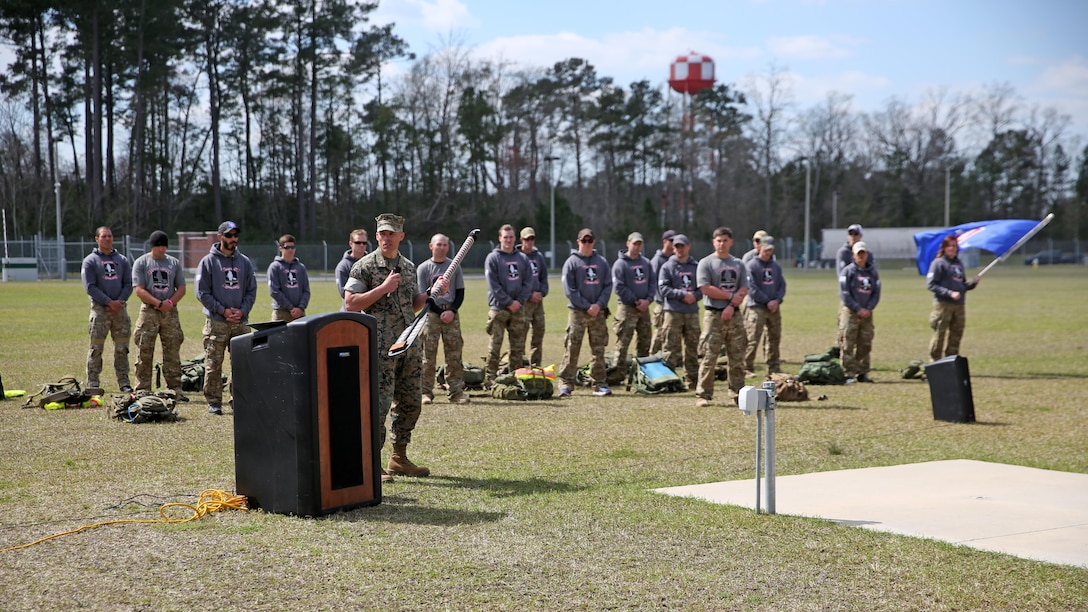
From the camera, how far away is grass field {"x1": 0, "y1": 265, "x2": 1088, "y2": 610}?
16.5ft

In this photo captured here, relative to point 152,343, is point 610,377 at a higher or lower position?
lower

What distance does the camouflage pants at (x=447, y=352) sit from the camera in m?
12.7

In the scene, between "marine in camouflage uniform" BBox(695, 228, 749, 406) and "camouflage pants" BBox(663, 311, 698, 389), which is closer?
"marine in camouflage uniform" BBox(695, 228, 749, 406)

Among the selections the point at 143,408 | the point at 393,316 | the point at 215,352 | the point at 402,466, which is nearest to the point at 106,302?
the point at 215,352

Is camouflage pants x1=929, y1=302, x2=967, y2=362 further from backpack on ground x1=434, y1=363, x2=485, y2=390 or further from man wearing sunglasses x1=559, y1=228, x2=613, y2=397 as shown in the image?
backpack on ground x1=434, y1=363, x2=485, y2=390

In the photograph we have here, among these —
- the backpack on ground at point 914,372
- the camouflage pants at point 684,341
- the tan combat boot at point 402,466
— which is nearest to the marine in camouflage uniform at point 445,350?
the camouflage pants at point 684,341

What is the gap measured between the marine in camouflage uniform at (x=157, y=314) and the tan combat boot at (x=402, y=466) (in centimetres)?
548

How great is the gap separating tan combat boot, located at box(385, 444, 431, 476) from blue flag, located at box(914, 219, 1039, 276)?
11.3 m

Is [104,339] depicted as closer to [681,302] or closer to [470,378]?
[470,378]

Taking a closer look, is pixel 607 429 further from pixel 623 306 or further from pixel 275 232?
pixel 275 232

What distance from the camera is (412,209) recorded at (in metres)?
73.8

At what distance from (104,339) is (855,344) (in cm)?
1040

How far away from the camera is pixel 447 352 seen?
1272cm

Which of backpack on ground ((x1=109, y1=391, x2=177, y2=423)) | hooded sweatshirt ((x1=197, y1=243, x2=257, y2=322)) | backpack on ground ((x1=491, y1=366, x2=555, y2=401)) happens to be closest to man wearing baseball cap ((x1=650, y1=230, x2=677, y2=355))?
backpack on ground ((x1=491, y1=366, x2=555, y2=401))
